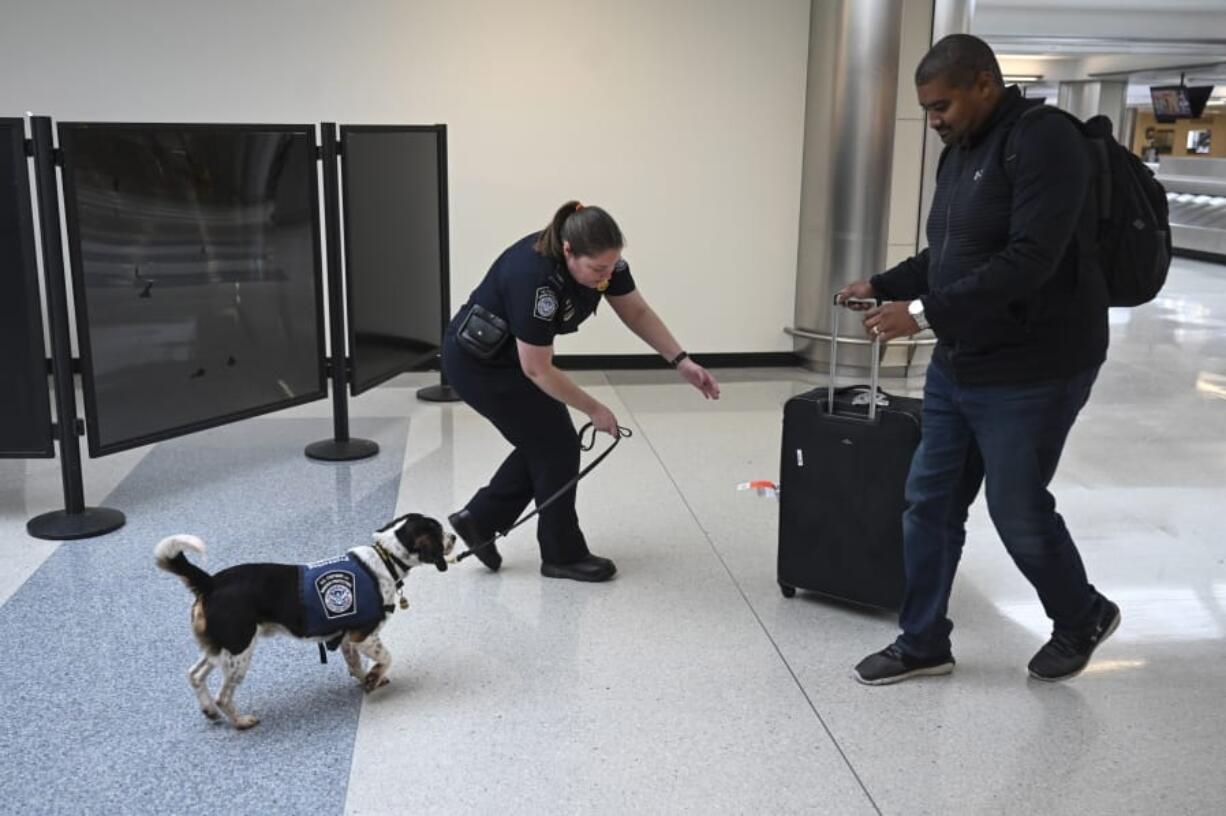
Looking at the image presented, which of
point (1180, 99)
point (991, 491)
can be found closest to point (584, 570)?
point (991, 491)

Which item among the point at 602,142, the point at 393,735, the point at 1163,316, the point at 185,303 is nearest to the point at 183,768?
the point at 393,735

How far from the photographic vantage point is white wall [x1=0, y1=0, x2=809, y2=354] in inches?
253

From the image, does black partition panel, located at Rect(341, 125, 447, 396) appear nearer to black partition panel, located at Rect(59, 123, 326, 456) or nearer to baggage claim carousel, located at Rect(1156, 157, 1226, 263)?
black partition panel, located at Rect(59, 123, 326, 456)

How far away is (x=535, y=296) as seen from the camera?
3211 mm

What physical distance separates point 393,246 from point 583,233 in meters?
2.51

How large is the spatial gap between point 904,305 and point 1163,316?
27.1 ft

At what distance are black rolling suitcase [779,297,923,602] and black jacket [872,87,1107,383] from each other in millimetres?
511

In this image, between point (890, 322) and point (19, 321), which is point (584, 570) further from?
point (19, 321)

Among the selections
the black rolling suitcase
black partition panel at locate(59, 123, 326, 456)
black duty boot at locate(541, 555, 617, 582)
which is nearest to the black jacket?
the black rolling suitcase

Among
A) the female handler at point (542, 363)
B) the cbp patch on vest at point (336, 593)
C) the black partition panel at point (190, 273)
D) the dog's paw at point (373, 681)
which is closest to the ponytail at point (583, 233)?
the female handler at point (542, 363)

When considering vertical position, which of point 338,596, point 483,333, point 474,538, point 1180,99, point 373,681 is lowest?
point 373,681

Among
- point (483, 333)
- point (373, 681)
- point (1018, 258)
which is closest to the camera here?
point (1018, 258)

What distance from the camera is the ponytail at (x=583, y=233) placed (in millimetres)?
3129

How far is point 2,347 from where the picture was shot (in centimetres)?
407
